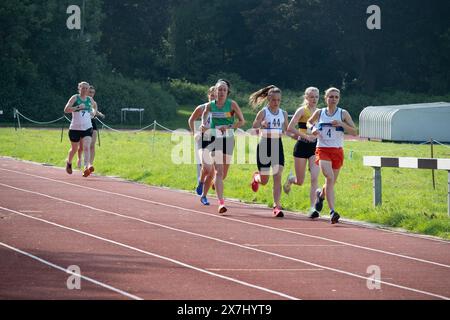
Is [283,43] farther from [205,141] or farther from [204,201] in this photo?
[205,141]

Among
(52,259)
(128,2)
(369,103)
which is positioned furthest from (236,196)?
(128,2)

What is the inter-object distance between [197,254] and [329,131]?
4282 millimetres

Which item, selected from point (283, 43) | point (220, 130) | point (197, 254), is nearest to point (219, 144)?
point (220, 130)

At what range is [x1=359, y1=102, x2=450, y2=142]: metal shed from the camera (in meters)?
48.5

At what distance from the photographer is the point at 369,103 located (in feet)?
247

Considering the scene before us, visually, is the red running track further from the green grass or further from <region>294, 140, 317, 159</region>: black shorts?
<region>294, 140, 317, 159</region>: black shorts

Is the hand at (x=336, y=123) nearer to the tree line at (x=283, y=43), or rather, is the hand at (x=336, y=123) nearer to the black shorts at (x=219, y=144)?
the black shorts at (x=219, y=144)

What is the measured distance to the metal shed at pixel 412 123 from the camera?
48.5 meters

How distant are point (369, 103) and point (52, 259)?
2526 inches

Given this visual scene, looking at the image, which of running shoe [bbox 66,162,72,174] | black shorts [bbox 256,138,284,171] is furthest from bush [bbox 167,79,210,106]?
black shorts [bbox 256,138,284,171]

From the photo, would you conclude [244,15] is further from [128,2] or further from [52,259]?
[52,259]

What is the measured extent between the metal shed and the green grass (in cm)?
835

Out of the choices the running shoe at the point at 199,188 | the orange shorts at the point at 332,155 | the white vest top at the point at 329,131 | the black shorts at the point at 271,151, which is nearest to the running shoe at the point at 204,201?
the running shoe at the point at 199,188

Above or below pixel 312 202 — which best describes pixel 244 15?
above
